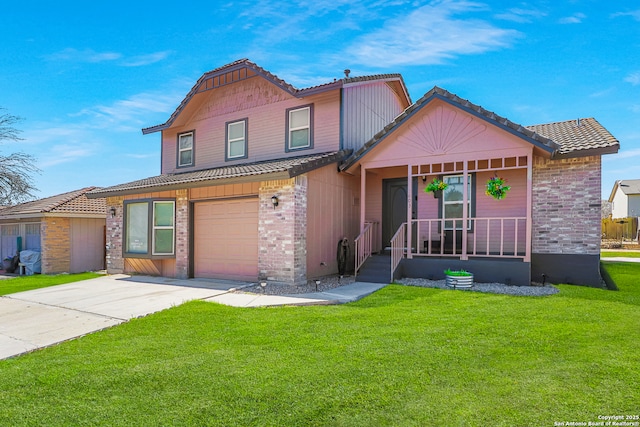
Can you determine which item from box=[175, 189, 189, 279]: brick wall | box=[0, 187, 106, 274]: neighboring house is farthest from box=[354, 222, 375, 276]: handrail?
box=[0, 187, 106, 274]: neighboring house

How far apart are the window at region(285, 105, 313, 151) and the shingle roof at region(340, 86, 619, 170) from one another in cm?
172

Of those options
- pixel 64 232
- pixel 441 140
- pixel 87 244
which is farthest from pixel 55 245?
pixel 441 140

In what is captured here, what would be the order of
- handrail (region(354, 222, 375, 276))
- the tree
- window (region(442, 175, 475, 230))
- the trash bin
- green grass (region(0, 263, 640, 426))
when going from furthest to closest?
the tree
the trash bin
window (region(442, 175, 475, 230))
handrail (region(354, 222, 375, 276))
green grass (region(0, 263, 640, 426))

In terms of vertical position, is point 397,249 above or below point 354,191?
below

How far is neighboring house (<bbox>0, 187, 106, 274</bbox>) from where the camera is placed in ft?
47.4

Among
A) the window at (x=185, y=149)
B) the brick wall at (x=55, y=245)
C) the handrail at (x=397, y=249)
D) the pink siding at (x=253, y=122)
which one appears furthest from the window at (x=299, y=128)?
the brick wall at (x=55, y=245)

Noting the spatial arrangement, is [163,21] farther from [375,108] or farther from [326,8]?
[375,108]

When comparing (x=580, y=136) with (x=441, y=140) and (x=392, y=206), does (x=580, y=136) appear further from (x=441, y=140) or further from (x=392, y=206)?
(x=392, y=206)

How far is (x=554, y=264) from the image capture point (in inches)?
344

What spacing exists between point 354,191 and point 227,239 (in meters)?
4.25

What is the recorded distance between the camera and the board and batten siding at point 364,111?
11.0 metres

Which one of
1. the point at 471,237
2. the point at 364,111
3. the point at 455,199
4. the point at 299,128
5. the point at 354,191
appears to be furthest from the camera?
the point at 364,111

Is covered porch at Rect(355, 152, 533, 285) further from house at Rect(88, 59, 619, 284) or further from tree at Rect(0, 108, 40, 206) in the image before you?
tree at Rect(0, 108, 40, 206)

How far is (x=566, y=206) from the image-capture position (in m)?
8.68
